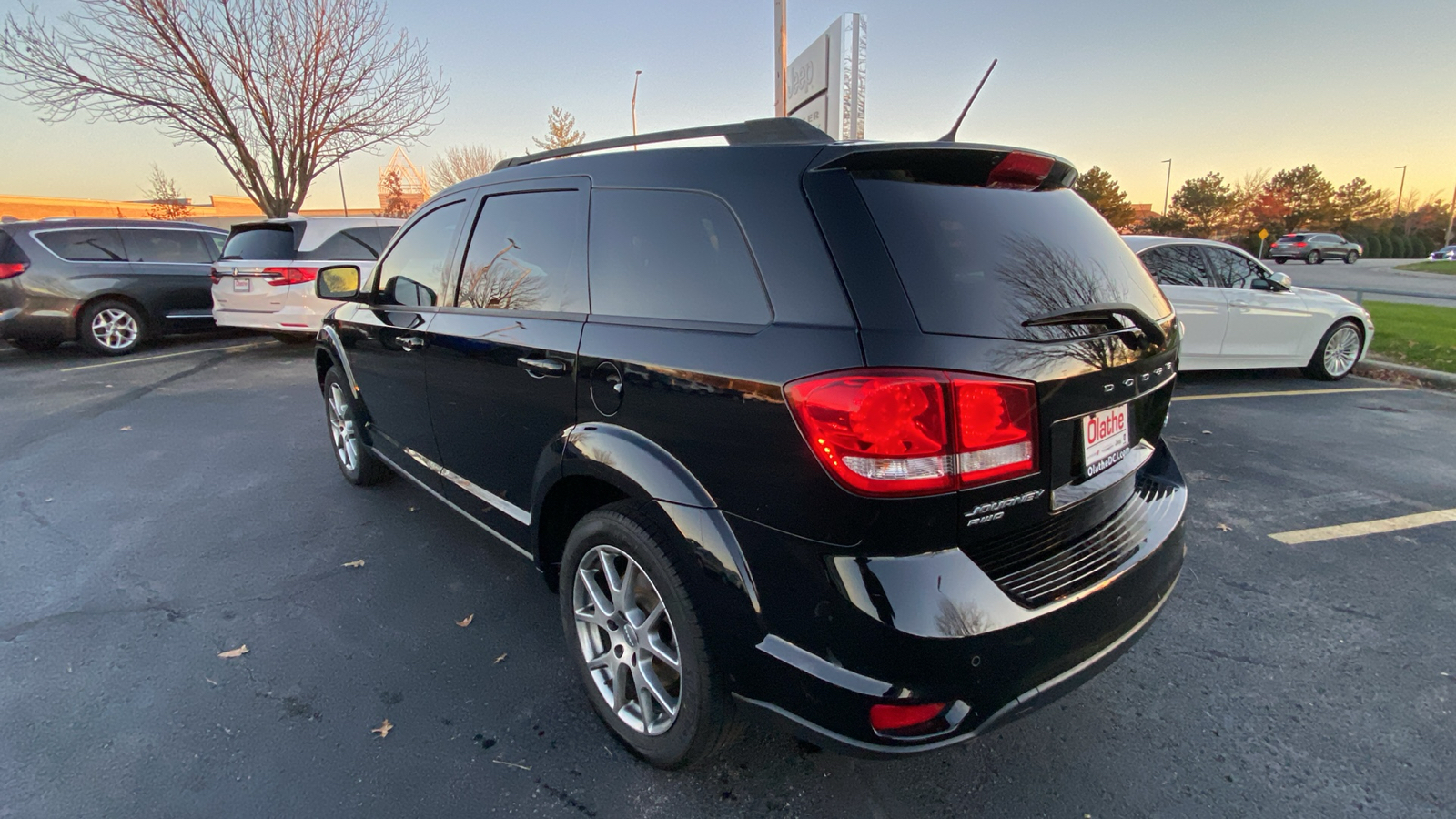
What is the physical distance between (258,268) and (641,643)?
851 cm

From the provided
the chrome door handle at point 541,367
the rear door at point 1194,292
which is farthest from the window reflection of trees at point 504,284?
the rear door at point 1194,292

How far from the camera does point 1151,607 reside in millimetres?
1979

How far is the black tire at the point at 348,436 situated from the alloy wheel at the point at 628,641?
2.39m

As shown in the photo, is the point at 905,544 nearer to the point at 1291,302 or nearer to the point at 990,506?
the point at 990,506

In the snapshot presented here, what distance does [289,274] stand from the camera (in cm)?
828

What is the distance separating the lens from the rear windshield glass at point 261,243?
8.55 metres

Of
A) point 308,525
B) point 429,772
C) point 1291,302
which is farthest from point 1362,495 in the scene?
point 308,525

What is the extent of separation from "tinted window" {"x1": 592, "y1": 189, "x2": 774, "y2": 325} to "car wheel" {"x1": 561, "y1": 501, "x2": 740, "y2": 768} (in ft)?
2.01

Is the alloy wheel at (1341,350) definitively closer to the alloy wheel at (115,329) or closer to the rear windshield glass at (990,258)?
the rear windshield glass at (990,258)

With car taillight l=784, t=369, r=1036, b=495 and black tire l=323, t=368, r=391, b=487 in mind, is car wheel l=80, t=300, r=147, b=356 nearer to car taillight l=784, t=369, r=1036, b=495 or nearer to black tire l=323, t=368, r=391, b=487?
black tire l=323, t=368, r=391, b=487

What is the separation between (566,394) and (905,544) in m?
1.20

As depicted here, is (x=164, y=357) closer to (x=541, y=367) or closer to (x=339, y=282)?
(x=339, y=282)

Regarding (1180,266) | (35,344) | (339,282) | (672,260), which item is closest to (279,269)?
(35,344)

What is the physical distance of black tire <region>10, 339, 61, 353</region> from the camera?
8844mm
